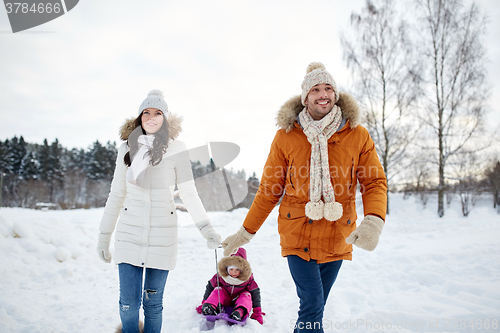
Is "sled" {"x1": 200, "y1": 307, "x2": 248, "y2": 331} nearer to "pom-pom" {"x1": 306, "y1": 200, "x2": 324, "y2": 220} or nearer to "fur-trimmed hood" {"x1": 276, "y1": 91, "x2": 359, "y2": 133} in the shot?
"pom-pom" {"x1": 306, "y1": 200, "x2": 324, "y2": 220}

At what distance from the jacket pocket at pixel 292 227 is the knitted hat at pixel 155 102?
4.59 ft

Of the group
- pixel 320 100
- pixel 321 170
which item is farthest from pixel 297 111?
pixel 321 170

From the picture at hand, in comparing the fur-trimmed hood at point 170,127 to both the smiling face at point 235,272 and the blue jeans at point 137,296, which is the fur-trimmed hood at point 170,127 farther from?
the smiling face at point 235,272

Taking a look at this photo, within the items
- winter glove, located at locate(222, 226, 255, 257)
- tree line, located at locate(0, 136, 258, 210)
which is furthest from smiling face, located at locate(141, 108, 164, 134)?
tree line, located at locate(0, 136, 258, 210)

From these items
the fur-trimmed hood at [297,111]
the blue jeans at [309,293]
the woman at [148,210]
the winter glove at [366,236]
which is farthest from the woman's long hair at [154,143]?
the winter glove at [366,236]

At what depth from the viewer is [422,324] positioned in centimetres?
255

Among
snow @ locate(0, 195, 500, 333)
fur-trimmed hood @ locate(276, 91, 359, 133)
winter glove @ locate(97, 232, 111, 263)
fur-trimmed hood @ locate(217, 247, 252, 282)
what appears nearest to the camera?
fur-trimmed hood @ locate(276, 91, 359, 133)

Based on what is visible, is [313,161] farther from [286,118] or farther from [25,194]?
[25,194]

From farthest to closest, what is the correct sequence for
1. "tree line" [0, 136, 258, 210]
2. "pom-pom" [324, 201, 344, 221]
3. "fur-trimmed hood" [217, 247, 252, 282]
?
"tree line" [0, 136, 258, 210]
"fur-trimmed hood" [217, 247, 252, 282]
"pom-pom" [324, 201, 344, 221]

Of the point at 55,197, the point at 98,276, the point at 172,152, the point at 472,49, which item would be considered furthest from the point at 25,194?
the point at 472,49

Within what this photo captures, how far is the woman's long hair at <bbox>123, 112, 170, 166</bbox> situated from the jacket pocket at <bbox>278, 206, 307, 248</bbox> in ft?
3.70

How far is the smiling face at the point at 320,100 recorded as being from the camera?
209 cm

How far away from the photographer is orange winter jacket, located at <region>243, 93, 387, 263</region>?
192 cm

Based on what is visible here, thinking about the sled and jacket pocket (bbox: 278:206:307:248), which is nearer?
jacket pocket (bbox: 278:206:307:248)
